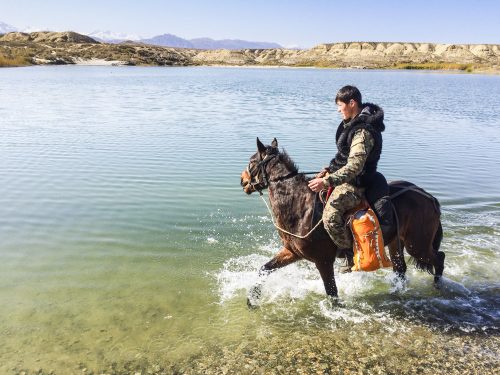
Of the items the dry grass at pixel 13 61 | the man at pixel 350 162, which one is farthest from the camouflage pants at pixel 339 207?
the dry grass at pixel 13 61

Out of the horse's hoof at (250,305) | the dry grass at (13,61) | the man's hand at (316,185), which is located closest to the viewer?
the man's hand at (316,185)

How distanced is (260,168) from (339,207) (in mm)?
1370

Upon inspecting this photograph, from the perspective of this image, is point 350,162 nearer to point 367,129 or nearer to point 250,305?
point 367,129

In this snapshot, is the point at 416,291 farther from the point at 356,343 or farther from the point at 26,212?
the point at 26,212

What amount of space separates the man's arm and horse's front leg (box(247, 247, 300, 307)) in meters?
1.62

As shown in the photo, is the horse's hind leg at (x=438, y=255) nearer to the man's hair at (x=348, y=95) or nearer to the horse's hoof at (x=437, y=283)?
the horse's hoof at (x=437, y=283)

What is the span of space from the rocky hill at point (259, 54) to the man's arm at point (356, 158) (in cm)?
9103

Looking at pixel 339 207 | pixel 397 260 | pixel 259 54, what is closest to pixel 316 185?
pixel 339 207

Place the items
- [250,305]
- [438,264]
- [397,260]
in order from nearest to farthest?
1. [250,305]
2. [438,264]
3. [397,260]

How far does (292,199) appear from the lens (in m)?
6.73

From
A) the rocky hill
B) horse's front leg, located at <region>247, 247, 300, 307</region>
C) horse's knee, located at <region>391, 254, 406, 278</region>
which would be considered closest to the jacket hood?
horse's front leg, located at <region>247, 247, 300, 307</region>

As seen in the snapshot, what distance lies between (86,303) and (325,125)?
2140 centimetres

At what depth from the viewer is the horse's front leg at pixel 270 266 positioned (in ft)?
23.2

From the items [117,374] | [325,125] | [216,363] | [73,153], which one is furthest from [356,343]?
[325,125]
